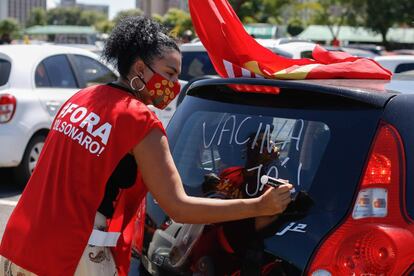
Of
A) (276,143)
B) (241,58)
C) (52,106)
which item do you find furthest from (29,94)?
(276,143)

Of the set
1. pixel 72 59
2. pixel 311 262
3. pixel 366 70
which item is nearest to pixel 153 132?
pixel 311 262

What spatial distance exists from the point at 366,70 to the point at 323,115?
1.62 feet

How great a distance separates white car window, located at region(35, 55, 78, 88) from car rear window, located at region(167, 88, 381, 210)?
209 inches

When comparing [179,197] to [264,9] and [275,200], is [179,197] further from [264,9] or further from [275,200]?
[264,9]

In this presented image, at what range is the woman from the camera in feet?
7.80

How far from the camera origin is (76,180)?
2.39 meters

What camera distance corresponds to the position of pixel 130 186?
2537mm

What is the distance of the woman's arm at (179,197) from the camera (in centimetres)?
237

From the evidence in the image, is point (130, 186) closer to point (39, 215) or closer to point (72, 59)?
point (39, 215)

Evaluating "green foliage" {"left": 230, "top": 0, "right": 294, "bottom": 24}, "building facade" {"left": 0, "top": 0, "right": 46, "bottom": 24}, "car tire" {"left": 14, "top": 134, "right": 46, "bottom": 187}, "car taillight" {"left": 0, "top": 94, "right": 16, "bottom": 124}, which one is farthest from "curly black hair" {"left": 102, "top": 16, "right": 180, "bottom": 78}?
"building facade" {"left": 0, "top": 0, "right": 46, "bottom": 24}

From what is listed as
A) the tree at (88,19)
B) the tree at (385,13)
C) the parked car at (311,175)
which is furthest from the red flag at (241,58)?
the tree at (88,19)

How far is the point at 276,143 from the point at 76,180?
30.9 inches

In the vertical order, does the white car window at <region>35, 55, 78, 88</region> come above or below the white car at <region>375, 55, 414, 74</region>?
below

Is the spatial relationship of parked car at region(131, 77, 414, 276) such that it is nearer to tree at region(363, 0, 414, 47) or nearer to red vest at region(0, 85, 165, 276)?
red vest at region(0, 85, 165, 276)
